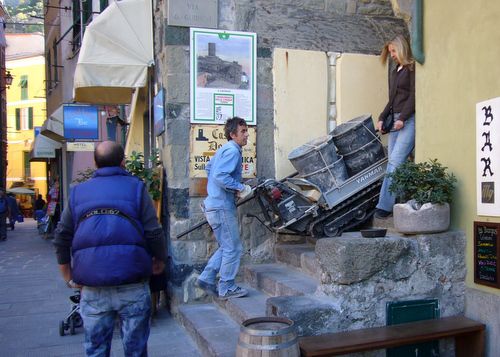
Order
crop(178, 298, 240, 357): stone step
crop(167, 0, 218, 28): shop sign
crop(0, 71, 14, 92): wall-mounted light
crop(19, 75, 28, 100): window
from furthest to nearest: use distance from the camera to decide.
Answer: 1. crop(19, 75, 28, 100): window
2. crop(0, 71, 14, 92): wall-mounted light
3. crop(167, 0, 218, 28): shop sign
4. crop(178, 298, 240, 357): stone step

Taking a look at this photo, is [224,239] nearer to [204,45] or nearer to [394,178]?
[394,178]

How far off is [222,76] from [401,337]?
3492 millimetres

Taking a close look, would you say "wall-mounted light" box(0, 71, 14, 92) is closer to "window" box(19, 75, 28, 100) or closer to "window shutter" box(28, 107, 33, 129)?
"window" box(19, 75, 28, 100)

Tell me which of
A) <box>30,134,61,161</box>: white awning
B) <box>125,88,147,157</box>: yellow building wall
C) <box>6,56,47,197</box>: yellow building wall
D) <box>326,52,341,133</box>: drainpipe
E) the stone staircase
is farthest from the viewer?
<box>6,56,47,197</box>: yellow building wall

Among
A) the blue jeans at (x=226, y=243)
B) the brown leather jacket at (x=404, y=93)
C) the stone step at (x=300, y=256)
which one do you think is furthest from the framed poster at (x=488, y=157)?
the blue jeans at (x=226, y=243)

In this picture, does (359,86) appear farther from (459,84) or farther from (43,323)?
(43,323)

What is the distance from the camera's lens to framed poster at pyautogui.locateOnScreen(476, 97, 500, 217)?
3.67 meters

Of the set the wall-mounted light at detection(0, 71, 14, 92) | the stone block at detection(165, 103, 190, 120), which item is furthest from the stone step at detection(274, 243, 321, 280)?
the wall-mounted light at detection(0, 71, 14, 92)

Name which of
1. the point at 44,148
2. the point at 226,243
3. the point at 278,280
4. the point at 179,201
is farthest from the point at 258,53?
the point at 44,148

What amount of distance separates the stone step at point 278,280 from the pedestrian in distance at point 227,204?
0.91 ft

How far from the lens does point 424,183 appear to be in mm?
4062

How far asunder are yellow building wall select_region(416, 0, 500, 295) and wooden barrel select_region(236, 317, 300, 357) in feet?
5.74

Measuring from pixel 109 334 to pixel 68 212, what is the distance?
82 centimetres

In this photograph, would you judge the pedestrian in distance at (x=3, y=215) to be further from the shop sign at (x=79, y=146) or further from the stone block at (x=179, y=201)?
the stone block at (x=179, y=201)
